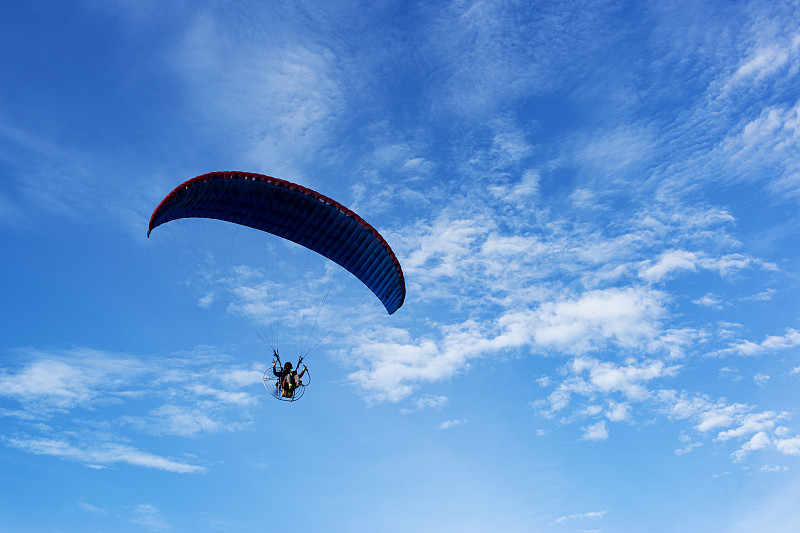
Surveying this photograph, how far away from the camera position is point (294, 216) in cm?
2523

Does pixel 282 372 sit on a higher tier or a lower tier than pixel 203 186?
lower

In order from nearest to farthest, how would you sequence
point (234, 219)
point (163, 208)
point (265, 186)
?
point (163, 208) < point (265, 186) < point (234, 219)

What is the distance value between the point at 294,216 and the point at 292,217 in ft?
0.34

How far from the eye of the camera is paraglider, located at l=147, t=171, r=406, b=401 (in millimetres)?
23250

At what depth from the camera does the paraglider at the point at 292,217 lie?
23250mm

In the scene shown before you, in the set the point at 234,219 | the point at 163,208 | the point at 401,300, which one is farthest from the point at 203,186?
the point at 401,300

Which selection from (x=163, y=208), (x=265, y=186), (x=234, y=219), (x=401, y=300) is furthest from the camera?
(x=401, y=300)

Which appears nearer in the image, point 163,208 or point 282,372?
point 163,208

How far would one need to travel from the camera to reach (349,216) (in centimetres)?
2486

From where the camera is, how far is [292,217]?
25.3 m

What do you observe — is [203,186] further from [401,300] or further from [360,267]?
[401,300]

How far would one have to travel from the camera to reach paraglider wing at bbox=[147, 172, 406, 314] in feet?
76.2

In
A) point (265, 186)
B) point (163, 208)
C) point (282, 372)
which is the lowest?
point (282, 372)

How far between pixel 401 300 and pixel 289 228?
5.17 metres
